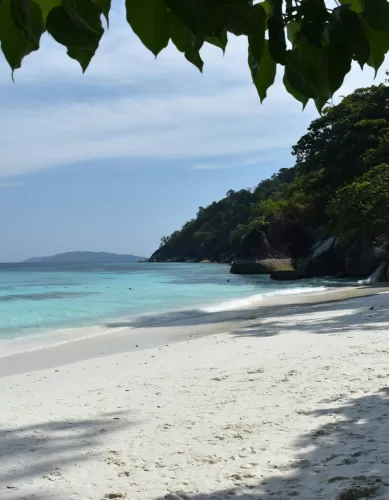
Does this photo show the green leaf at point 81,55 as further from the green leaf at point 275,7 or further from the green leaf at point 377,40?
the green leaf at point 377,40

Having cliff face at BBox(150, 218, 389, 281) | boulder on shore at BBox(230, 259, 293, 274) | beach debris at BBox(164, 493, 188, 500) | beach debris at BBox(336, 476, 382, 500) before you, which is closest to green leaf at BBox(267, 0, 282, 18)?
beach debris at BBox(336, 476, 382, 500)

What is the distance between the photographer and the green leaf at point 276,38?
1167 mm

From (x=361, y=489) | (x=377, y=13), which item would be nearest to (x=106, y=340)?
(x=361, y=489)

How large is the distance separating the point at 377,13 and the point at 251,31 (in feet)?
0.78

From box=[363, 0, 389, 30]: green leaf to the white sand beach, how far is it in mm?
2150

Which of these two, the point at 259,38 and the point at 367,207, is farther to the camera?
the point at 367,207

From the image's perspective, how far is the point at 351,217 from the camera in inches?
888

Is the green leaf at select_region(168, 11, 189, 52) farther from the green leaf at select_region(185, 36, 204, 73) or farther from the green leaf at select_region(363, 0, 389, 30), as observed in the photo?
the green leaf at select_region(363, 0, 389, 30)

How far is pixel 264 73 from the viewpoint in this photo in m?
1.22

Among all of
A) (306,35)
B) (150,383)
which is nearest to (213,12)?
(306,35)

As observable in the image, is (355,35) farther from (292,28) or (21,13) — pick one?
(21,13)

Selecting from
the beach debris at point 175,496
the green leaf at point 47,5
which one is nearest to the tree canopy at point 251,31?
the green leaf at point 47,5

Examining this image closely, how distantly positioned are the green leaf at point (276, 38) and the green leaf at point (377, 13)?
0.20m

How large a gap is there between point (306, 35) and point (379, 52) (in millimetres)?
153
